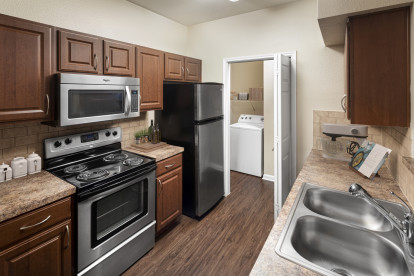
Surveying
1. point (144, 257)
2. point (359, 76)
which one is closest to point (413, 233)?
point (359, 76)

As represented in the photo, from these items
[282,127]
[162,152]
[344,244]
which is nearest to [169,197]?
[162,152]

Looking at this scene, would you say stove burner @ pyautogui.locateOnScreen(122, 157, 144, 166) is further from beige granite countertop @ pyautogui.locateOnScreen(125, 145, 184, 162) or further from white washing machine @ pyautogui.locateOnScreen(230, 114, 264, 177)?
white washing machine @ pyautogui.locateOnScreen(230, 114, 264, 177)

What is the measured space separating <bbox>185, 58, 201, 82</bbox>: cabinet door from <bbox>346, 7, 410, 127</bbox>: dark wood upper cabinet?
1.97 m

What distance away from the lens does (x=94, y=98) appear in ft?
6.31

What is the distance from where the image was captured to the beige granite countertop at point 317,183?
82 cm

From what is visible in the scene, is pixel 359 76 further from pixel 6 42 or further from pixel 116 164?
pixel 6 42

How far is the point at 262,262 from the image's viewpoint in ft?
2.81

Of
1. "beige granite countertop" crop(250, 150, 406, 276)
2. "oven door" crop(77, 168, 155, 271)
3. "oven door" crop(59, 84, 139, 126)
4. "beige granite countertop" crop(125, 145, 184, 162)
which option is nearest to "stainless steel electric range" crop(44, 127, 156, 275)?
"oven door" crop(77, 168, 155, 271)

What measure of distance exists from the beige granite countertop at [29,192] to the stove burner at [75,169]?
0.12 metres

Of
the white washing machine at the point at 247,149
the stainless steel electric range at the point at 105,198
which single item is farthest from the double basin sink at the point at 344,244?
the white washing machine at the point at 247,149

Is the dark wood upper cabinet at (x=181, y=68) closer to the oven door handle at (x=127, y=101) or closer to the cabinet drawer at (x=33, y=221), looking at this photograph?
the oven door handle at (x=127, y=101)

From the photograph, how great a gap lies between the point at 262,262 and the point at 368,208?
96cm

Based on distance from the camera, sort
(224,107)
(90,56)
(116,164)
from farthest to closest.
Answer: (224,107)
(116,164)
(90,56)

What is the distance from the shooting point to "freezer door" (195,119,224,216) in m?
2.67
